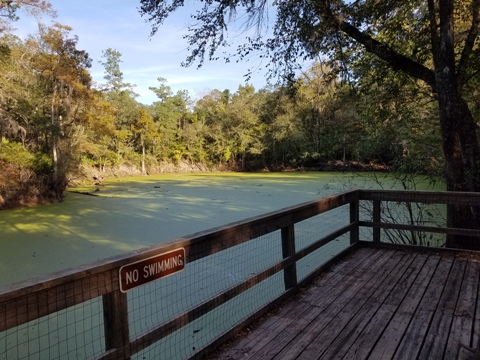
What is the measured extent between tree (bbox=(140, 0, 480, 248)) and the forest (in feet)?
A: 1.35

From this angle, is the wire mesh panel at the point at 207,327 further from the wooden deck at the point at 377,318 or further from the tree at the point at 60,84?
the tree at the point at 60,84

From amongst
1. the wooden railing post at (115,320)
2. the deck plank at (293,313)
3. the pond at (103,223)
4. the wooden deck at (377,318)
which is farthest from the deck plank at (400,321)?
the pond at (103,223)

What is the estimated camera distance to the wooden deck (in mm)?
1566

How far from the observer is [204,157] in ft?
96.5

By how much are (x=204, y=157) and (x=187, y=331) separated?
27059mm

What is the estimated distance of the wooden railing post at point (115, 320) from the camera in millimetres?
1180

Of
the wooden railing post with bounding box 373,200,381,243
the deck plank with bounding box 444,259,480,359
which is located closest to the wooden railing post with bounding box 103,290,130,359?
the deck plank with bounding box 444,259,480,359

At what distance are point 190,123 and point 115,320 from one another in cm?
3072

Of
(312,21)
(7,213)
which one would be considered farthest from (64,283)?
(7,213)

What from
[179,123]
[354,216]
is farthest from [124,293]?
[179,123]

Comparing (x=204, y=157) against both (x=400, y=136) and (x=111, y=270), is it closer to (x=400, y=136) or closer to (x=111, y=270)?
(x=400, y=136)

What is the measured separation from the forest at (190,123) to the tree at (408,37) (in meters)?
0.41

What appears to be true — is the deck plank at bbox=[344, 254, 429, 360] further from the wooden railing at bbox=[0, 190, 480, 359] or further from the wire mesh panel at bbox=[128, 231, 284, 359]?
the wire mesh panel at bbox=[128, 231, 284, 359]

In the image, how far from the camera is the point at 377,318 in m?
1.87
